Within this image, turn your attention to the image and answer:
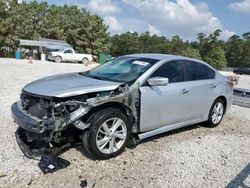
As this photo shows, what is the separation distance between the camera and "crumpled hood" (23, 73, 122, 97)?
155 inches

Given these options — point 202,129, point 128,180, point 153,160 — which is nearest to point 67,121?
point 128,180

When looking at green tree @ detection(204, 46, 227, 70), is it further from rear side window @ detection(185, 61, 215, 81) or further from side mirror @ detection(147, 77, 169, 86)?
side mirror @ detection(147, 77, 169, 86)

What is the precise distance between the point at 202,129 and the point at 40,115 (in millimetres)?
3672

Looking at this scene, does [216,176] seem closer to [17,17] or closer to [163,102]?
[163,102]

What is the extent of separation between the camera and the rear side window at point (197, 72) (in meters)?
5.60

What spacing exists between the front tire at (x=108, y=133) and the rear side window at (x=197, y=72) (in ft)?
6.06

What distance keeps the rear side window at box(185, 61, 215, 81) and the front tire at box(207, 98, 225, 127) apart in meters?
0.63

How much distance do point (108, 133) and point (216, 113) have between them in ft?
10.3

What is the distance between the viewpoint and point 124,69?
5148 millimetres

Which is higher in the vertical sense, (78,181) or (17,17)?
(17,17)

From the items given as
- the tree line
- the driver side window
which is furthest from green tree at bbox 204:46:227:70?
the driver side window

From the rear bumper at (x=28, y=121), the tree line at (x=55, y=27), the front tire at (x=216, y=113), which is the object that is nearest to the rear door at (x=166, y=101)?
the front tire at (x=216, y=113)

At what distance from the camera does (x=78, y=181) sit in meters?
3.61

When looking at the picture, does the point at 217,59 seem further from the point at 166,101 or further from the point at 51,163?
the point at 51,163
